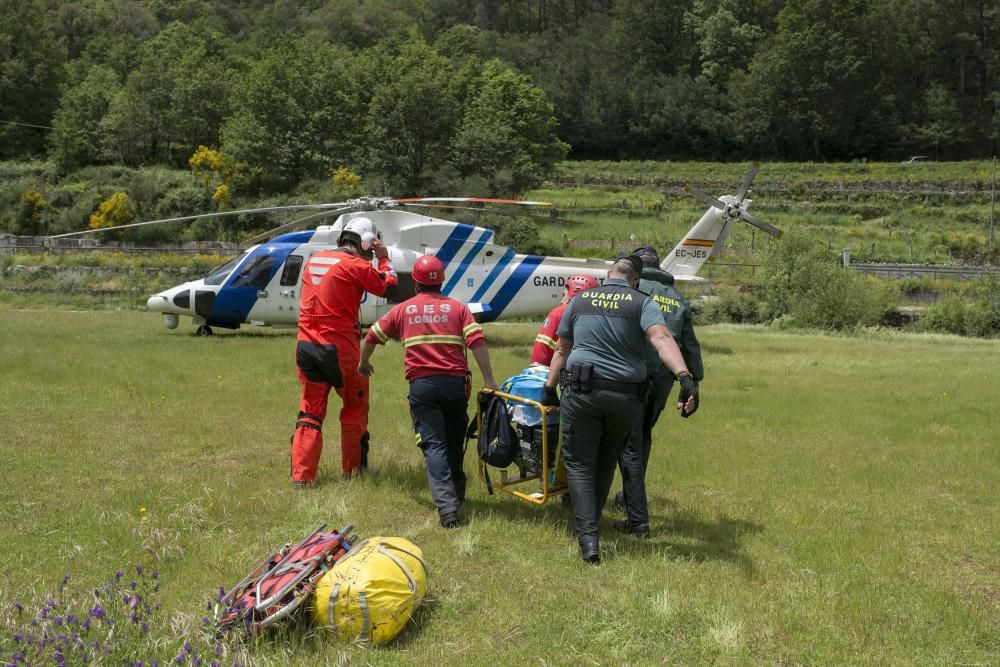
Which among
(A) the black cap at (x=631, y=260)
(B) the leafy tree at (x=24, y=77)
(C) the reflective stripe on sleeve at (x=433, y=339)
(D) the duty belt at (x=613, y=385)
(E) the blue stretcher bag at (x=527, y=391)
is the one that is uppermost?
(B) the leafy tree at (x=24, y=77)

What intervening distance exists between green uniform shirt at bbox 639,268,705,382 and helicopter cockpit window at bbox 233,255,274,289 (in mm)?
12729

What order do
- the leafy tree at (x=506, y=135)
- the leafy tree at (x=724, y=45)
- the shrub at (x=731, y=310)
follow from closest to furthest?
the shrub at (x=731, y=310) < the leafy tree at (x=506, y=135) < the leafy tree at (x=724, y=45)

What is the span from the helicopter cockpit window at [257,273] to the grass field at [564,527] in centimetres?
564

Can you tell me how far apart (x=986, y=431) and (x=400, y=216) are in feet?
35.3

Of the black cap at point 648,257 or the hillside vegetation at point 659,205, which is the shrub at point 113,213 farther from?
the black cap at point 648,257

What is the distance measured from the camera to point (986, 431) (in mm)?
10836

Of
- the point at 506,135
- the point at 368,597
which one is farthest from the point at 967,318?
the point at 506,135

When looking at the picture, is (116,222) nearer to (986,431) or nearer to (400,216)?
(400,216)

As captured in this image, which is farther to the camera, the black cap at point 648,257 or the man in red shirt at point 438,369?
the black cap at point 648,257

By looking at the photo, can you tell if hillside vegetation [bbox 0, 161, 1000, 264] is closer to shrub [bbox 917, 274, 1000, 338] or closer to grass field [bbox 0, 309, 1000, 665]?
shrub [bbox 917, 274, 1000, 338]

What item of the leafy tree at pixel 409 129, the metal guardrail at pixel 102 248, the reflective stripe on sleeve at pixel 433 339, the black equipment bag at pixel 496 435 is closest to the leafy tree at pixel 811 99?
the leafy tree at pixel 409 129

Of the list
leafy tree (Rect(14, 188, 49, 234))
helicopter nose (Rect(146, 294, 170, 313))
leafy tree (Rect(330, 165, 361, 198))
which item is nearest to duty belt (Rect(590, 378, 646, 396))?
helicopter nose (Rect(146, 294, 170, 313))

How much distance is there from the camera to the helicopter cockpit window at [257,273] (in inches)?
715

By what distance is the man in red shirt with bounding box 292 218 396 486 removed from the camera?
7.29 m
